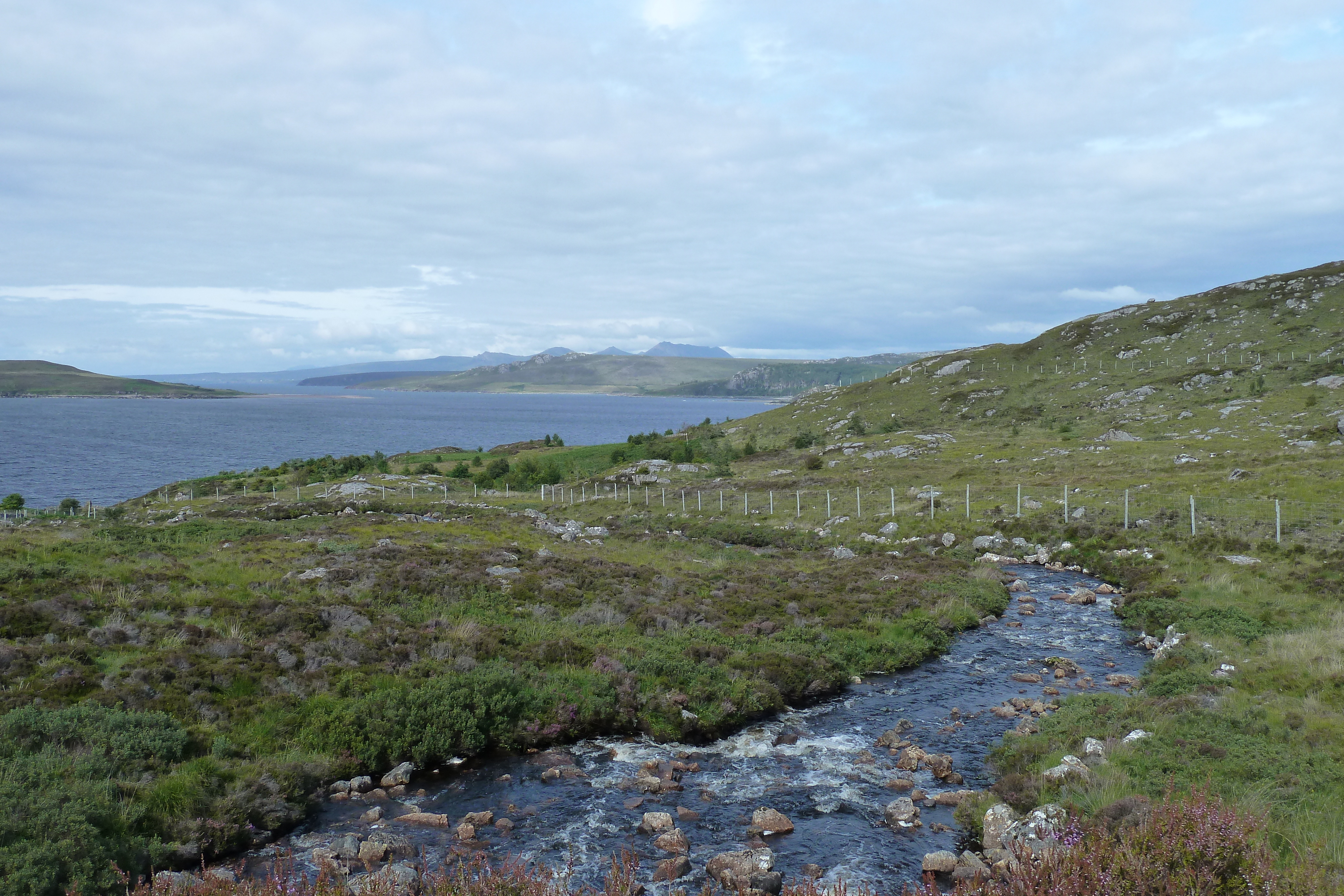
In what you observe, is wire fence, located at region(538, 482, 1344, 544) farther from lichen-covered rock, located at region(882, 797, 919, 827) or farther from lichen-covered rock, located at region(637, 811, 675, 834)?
lichen-covered rock, located at region(637, 811, 675, 834)

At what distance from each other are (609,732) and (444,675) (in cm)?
382

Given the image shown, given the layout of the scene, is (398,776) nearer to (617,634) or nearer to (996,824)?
(617,634)

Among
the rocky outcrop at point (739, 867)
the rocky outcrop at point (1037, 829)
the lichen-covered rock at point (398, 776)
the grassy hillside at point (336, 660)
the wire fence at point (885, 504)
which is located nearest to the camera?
the rocky outcrop at point (1037, 829)

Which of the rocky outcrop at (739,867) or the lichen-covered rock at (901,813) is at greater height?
the rocky outcrop at (739,867)

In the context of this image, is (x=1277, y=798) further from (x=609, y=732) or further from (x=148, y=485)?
(x=148, y=485)

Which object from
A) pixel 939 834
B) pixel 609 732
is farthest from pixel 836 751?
pixel 609 732

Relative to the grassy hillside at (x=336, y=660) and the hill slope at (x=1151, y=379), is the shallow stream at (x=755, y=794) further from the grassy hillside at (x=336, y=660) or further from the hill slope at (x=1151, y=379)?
the hill slope at (x=1151, y=379)

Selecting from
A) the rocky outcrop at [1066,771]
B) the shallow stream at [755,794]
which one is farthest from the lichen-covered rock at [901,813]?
the rocky outcrop at [1066,771]

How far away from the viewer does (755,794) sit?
41.1 ft

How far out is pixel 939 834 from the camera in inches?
440

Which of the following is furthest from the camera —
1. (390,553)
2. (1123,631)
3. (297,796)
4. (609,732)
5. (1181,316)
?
(1181,316)

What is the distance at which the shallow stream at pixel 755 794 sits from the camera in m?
10.6

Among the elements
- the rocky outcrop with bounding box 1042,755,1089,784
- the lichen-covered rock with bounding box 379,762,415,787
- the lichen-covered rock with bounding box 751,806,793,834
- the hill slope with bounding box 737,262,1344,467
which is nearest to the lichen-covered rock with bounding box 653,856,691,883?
the lichen-covered rock with bounding box 751,806,793,834

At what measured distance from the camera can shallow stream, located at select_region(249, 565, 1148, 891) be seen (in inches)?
417
